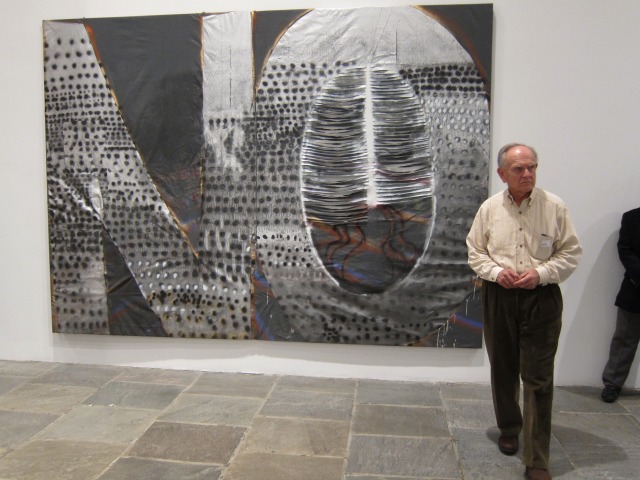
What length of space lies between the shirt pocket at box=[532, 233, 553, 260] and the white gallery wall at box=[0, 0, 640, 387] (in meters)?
1.09

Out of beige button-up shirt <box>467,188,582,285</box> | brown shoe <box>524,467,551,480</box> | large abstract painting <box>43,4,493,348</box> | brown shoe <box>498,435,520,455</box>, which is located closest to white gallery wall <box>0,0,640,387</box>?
large abstract painting <box>43,4,493,348</box>

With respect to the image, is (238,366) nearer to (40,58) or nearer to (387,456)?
(387,456)

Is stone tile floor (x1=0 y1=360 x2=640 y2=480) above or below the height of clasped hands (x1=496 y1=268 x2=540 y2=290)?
below

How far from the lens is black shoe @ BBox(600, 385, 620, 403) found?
11.3ft

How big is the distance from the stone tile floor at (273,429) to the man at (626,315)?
13cm

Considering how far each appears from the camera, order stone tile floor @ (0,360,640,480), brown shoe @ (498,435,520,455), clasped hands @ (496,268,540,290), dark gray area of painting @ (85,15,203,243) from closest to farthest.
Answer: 1. clasped hands @ (496,268,540,290)
2. stone tile floor @ (0,360,640,480)
3. brown shoe @ (498,435,520,455)
4. dark gray area of painting @ (85,15,203,243)

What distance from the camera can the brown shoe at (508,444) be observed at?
9.21 feet

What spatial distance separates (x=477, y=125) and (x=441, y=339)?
1.41 meters

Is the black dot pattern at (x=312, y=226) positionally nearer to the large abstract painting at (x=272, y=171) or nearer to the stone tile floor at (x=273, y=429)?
the large abstract painting at (x=272, y=171)

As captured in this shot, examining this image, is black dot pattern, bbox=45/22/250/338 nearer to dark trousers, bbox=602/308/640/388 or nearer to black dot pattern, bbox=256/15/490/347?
black dot pattern, bbox=256/15/490/347

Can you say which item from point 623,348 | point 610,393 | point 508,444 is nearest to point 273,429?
point 508,444

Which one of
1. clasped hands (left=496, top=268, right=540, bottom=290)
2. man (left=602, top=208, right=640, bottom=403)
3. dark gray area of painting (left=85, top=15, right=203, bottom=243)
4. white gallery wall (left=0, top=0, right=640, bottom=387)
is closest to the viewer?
clasped hands (left=496, top=268, right=540, bottom=290)

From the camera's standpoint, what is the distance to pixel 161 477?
8.46ft

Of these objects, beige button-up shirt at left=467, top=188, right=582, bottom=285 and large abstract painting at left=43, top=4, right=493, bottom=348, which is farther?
large abstract painting at left=43, top=4, right=493, bottom=348
